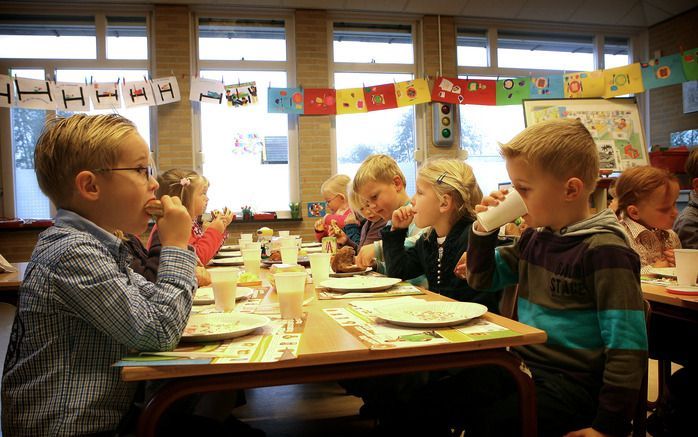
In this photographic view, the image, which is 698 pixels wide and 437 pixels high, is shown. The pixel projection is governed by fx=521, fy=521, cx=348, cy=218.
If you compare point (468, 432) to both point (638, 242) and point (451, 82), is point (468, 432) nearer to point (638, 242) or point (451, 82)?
point (638, 242)

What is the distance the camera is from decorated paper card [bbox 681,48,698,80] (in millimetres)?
5609

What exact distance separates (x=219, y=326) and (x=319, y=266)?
800 mm

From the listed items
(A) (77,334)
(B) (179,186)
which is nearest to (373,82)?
(B) (179,186)

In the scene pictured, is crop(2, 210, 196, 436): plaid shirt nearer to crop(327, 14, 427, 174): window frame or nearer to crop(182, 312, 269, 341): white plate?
crop(182, 312, 269, 341): white plate

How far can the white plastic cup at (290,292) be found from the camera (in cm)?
136

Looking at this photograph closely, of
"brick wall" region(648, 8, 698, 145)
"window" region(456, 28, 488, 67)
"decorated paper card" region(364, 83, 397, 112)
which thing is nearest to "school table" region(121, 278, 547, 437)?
"decorated paper card" region(364, 83, 397, 112)

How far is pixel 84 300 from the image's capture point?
42.3 inches

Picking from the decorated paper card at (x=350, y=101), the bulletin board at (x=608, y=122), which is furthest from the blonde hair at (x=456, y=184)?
the decorated paper card at (x=350, y=101)

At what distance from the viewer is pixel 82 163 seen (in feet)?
4.04

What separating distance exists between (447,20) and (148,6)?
12.0 ft

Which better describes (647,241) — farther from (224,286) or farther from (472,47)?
(472,47)

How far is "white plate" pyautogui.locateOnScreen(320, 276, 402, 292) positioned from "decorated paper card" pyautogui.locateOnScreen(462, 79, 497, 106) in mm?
4869

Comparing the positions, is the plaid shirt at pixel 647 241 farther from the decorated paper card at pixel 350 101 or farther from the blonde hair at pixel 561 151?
the decorated paper card at pixel 350 101

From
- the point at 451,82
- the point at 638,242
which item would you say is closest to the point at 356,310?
the point at 638,242
